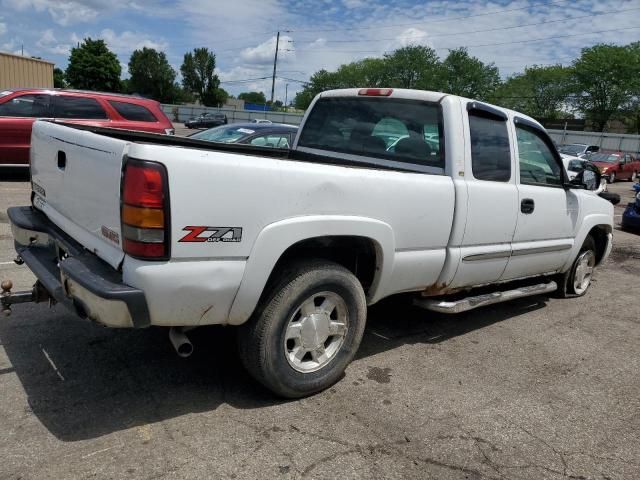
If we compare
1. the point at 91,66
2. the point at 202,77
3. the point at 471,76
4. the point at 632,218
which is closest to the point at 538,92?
the point at 471,76

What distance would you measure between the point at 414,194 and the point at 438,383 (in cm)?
126

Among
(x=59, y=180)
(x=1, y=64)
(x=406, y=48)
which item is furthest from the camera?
(x=406, y=48)

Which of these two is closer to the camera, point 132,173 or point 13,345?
point 132,173

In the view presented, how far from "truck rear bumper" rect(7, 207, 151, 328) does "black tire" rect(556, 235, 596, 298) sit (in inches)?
182

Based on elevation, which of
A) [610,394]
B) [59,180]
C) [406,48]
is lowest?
[610,394]

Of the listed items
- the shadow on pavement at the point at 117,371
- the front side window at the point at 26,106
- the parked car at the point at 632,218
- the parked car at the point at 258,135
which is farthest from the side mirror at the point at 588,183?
the front side window at the point at 26,106

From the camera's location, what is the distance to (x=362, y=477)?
2.56 m

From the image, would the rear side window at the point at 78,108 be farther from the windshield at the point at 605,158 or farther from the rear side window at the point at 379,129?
the windshield at the point at 605,158

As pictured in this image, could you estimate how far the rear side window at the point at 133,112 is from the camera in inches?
421

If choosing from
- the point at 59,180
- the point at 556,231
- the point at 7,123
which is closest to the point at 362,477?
the point at 59,180

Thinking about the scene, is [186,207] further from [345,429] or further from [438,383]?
[438,383]

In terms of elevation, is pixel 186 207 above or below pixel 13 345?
above

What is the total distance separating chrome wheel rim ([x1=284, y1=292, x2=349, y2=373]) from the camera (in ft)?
10.3

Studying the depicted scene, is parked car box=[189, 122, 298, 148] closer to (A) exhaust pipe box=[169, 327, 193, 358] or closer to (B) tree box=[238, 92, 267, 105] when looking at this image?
(A) exhaust pipe box=[169, 327, 193, 358]
